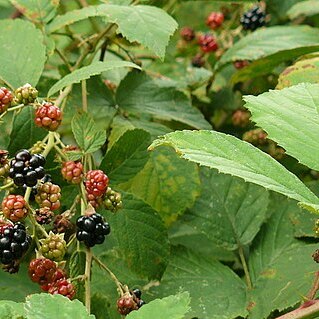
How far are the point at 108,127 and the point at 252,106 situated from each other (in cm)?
70

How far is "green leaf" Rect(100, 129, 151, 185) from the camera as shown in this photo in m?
1.61

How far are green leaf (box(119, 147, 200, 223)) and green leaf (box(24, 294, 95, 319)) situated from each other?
0.82m

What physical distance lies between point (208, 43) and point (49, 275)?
1372mm

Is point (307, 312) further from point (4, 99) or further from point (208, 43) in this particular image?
point (208, 43)

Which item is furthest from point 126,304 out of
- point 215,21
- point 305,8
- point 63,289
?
point 215,21

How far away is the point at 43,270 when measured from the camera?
51.3 inches

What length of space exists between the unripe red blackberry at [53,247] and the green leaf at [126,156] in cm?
32

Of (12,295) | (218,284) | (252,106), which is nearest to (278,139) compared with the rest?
(252,106)

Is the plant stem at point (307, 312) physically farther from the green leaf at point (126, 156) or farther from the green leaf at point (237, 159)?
the green leaf at point (126, 156)

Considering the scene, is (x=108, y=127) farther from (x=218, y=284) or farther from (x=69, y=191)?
(x=218, y=284)

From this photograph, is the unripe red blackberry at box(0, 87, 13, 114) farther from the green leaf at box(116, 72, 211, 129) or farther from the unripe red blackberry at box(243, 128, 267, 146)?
the unripe red blackberry at box(243, 128, 267, 146)

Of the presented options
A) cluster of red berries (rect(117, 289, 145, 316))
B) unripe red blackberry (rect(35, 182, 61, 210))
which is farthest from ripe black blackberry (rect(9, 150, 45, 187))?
cluster of red berries (rect(117, 289, 145, 316))

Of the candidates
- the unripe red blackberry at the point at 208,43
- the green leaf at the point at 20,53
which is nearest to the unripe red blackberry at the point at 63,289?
the green leaf at the point at 20,53

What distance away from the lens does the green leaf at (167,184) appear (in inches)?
70.9
